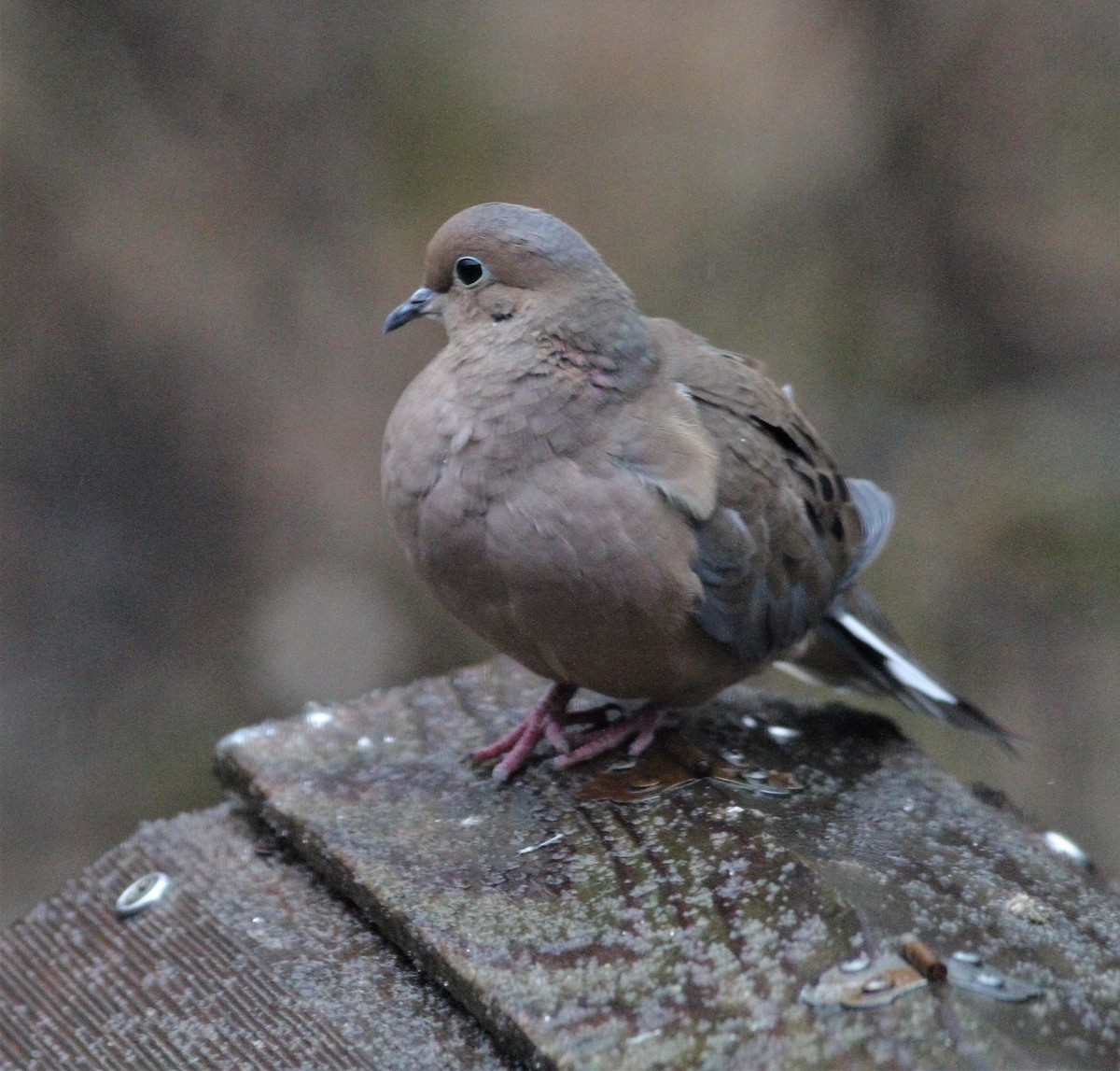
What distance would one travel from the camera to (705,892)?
92.2 inches

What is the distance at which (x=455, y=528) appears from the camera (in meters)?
2.70

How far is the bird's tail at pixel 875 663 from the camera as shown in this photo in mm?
3350

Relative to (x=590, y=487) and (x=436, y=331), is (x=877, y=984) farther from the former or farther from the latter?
(x=436, y=331)

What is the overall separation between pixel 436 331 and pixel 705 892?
442 centimetres

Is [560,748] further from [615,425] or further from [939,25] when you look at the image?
[939,25]

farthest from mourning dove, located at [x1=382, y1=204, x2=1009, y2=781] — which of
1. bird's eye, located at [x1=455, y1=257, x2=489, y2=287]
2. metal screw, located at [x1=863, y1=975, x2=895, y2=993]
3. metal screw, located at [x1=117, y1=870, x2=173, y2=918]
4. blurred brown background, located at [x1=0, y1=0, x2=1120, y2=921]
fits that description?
blurred brown background, located at [x1=0, y1=0, x2=1120, y2=921]

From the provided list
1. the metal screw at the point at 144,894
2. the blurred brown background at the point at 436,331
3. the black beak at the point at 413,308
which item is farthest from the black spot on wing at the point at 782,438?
the blurred brown background at the point at 436,331

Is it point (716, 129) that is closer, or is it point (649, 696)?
point (649, 696)

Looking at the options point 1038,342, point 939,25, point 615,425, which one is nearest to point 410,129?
point 939,25

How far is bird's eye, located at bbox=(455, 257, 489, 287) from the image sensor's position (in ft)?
9.70

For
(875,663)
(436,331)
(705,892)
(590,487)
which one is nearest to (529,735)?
(590,487)

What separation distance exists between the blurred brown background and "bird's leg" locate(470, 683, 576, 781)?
11.4 ft

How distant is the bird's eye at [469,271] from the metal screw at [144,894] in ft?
4.53

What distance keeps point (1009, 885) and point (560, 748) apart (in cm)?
97
